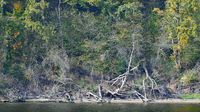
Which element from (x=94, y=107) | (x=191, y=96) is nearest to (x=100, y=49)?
(x=191, y=96)

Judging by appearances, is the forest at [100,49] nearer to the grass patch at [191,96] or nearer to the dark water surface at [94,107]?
the grass patch at [191,96]

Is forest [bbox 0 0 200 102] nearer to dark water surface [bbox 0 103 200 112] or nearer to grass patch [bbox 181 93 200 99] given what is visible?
grass patch [bbox 181 93 200 99]

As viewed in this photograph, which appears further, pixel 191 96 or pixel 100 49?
pixel 100 49

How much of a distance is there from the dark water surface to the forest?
5.93 meters

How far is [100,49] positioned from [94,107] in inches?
602

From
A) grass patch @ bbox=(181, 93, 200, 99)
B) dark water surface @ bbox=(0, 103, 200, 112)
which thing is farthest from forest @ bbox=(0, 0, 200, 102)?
dark water surface @ bbox=(0, 103, 200, 112)

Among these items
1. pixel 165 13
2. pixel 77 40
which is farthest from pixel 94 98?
pixel 165 13

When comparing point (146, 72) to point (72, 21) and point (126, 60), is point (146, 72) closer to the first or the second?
point (126, 60)

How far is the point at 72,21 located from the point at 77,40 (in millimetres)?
2612

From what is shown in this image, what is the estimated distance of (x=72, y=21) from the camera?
253 feet

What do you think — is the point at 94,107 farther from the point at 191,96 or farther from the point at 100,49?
the point at 100,49

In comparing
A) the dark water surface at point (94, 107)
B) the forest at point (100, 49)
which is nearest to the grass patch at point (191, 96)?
the forest at point (100, 49)

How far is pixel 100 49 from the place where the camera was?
74250 millimetres

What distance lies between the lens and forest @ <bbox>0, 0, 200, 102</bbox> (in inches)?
2758
